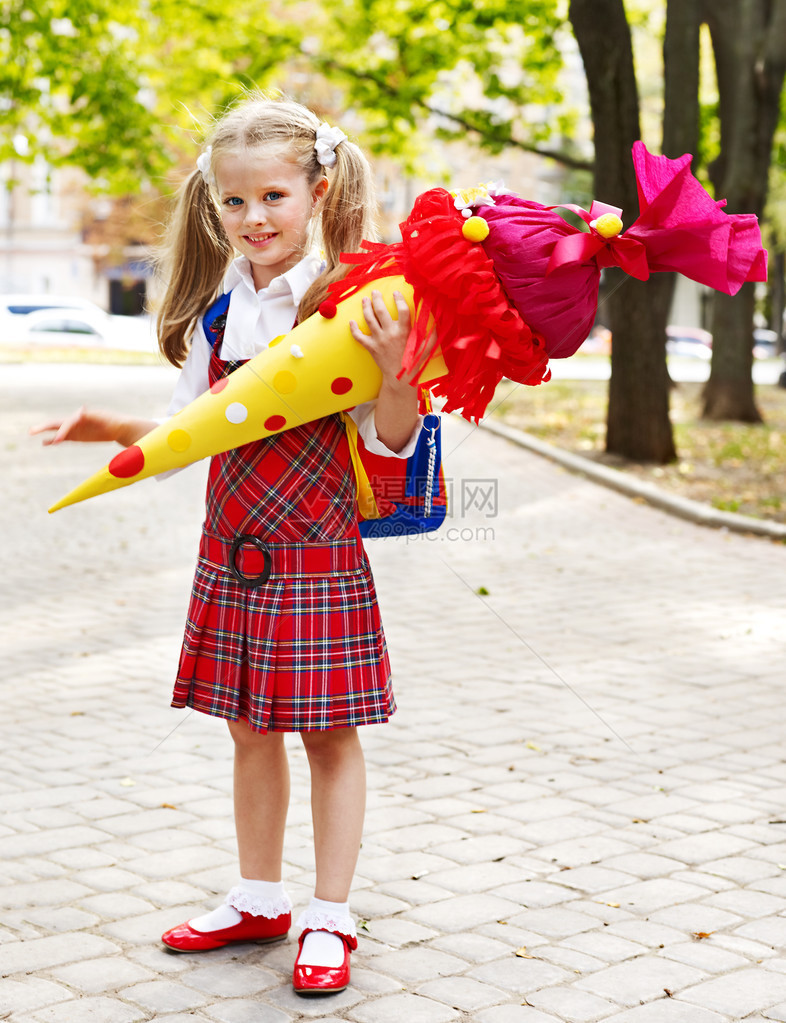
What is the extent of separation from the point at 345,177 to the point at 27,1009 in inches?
72.2

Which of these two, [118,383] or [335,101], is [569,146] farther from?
[118,383]

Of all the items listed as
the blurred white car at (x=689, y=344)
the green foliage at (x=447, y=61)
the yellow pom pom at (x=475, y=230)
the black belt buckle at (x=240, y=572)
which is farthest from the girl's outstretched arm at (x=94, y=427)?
the blurred white car at (x=689, y=344)

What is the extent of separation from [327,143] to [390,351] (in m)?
0.52

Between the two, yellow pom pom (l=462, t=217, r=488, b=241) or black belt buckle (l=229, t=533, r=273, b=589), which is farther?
black belt buckle (l=229, t=533, r=273, b=589)

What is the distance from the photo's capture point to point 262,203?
8.46ft

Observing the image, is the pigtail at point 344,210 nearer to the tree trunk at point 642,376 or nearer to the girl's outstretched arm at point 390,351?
the girl's outstretched arm at point 390,351

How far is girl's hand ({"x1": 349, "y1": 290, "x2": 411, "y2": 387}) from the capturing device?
243 cm

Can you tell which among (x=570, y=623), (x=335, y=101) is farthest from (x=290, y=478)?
(x=335, y=101)

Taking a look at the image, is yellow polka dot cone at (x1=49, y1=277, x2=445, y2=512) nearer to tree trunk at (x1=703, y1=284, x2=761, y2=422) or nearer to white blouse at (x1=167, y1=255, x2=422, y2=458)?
white blouse at (x1=167, y1=255, x2=422, y2=458)

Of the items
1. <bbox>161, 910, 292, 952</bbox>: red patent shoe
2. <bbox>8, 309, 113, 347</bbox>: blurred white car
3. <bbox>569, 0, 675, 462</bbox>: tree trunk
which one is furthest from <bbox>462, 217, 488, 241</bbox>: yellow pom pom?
<bbox>8, 309, 113, 347</bbox>: blurred white car

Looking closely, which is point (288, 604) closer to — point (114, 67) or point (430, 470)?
point (430, 470)

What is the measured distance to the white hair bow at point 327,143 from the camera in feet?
8.56

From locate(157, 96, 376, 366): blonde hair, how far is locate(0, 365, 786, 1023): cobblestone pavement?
4.52ft

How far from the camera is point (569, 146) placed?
103ft
